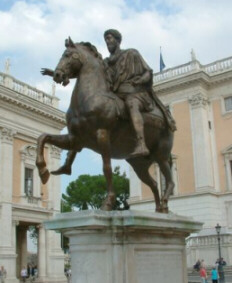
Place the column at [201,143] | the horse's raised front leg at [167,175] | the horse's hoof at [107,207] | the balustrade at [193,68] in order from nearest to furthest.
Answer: the horse's hoof at [107,207] → the horse's raised front leg at [167,175] → the column at [201,143] → the balustrade at [193,68]

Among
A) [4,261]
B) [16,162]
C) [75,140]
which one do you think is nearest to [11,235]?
[4,261]

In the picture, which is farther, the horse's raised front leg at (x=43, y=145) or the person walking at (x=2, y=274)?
the person walking at (x=2, y=274)

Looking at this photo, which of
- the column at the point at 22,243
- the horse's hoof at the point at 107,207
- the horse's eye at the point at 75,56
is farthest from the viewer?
the column at the point at 22,243

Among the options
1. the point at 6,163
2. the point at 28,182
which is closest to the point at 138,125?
the point at 6,163

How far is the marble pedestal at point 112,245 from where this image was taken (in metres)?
5.11

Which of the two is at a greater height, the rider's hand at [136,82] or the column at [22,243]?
the rider's hand at [136,82]

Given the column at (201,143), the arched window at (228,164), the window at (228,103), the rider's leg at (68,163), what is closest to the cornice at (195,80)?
the column at (201,143)

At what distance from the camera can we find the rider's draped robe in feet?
20.2

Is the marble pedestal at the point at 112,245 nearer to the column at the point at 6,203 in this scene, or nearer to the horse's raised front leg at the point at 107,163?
the horse's raised front leg at the point at 107,163

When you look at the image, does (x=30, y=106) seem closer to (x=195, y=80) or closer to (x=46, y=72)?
(x=195, y=80)

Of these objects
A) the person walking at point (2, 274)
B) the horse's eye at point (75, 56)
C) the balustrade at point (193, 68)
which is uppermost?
the balustrade at point (193, 68)

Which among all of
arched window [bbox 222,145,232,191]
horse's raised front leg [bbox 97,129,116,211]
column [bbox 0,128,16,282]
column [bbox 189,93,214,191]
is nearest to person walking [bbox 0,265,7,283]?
column [bbox 0,128,16,282]

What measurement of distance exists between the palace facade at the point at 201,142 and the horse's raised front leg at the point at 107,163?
87.8ft

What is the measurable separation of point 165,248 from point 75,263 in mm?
1236
